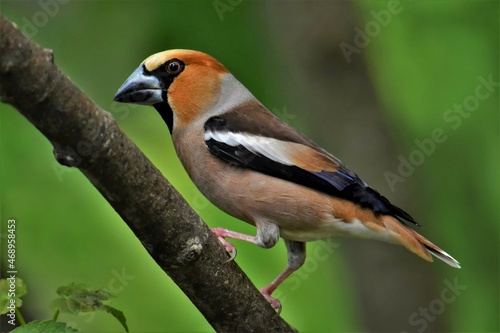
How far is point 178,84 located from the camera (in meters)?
3.97

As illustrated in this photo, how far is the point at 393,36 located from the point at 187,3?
1502 millimetres

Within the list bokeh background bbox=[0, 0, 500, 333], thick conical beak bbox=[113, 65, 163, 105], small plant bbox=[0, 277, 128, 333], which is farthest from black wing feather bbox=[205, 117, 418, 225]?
small plant bbox=[0, 277, 128, 333]

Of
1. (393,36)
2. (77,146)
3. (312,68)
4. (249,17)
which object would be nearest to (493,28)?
(393,36)

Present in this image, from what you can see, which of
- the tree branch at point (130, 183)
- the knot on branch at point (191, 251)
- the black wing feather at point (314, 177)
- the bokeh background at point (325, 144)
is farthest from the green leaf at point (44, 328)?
the bokeh background at point (325, 144)

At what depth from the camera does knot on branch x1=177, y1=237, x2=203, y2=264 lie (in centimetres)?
278

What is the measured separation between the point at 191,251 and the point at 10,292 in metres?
0.66

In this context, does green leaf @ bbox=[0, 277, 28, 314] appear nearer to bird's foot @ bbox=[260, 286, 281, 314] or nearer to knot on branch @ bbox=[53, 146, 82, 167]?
knot on branch @ bbox=[53, 146, 82, 167]

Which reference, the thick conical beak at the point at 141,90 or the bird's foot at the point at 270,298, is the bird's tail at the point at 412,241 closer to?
the bird's foot at the point at 270,298

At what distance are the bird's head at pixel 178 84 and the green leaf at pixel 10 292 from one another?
5.12 ft

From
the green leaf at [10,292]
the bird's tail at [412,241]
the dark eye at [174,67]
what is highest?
the bird's tail at [412,241]

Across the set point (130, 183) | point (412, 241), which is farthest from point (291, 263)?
point (130, 183)

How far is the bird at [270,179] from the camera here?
12.2 feet

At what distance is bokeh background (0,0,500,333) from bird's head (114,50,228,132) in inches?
37.4

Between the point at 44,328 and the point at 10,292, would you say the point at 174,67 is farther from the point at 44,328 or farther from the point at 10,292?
the point at 44,328
